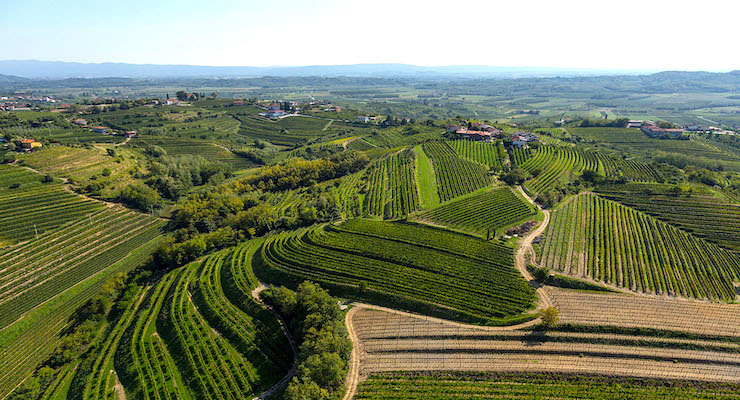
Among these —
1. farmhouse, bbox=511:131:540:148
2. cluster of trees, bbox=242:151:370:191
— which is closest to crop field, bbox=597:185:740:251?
farmhouse, bbox=511:131:540:148

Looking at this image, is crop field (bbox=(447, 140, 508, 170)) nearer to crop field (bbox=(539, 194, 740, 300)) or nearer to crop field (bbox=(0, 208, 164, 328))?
crop field (bbox=(539, 194, 740, 300))

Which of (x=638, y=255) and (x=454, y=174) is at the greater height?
(x=454, y=174)

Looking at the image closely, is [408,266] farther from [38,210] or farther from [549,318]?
[38,210]

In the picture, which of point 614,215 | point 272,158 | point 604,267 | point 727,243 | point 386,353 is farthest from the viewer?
point 272,158

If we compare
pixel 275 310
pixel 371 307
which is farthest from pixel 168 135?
pixel 371 307

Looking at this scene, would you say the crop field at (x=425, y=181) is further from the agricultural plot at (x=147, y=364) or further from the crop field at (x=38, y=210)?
the crop field at (x=38, y=210)


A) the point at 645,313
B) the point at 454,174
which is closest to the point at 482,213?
the point at 454,174

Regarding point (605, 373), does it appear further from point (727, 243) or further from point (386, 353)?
point (727, 243)
